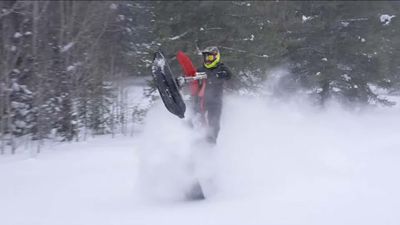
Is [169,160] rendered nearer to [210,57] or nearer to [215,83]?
[215,83]

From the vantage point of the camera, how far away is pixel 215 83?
7.04 meters

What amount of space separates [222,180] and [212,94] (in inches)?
53.4

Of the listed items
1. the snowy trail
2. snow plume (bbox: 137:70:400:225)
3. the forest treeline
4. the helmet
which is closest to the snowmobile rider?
the helmet

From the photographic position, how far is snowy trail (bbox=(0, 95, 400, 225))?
5668mm

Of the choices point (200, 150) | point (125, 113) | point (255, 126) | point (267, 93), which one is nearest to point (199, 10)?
point (267, 93)

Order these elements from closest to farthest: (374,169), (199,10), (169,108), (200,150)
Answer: (169,108)
(200,150)
(374,169)
(199,10)

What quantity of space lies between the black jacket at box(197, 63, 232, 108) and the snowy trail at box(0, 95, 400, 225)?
26.2 inches

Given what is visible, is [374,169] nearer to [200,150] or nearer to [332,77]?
[200,150]

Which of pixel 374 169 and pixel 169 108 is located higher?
pixel 169 108

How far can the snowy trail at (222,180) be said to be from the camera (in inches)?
223

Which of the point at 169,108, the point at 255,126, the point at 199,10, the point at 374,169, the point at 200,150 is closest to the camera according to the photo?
the point at 169,108

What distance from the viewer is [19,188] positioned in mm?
7039

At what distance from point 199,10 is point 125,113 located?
448 centimetres

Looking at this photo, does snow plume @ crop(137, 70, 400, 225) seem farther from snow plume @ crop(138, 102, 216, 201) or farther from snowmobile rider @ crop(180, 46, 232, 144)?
snowmobile rider @ crop(180, 46, 232, 144)
